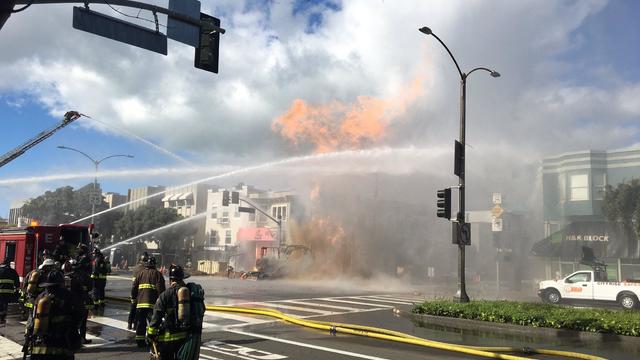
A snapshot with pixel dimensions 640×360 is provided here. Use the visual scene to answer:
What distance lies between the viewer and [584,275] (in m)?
21.8

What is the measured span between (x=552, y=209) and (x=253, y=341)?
100.0 feet

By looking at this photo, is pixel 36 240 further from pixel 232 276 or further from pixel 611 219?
pixel 611 219

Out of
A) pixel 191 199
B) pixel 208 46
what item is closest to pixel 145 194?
pixel 191 199

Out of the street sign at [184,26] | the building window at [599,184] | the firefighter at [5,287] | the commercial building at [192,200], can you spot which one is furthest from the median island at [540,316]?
the commercial building at [192,200]

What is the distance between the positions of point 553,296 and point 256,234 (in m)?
38.9

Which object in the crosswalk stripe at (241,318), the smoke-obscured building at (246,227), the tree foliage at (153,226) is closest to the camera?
the crosswalk stripe at (241,318)

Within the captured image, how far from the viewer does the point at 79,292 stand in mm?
6867

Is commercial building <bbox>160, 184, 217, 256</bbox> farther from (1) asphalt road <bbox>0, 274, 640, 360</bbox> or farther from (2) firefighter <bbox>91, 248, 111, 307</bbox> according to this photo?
(1) asphalt road <bbox>0, 274, 640, 360</bbox>

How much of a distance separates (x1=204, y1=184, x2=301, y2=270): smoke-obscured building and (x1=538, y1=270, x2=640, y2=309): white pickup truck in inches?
1068

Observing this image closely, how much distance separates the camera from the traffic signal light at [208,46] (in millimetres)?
10758

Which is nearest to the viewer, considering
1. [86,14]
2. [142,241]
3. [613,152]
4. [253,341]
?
[86,14]

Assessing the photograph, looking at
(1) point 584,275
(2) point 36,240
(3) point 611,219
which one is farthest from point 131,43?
(3) point 611,219

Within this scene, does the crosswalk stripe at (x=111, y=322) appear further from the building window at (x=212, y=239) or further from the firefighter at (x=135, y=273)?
the building window at (x=212, y=239)

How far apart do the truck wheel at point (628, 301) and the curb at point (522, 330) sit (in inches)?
428
